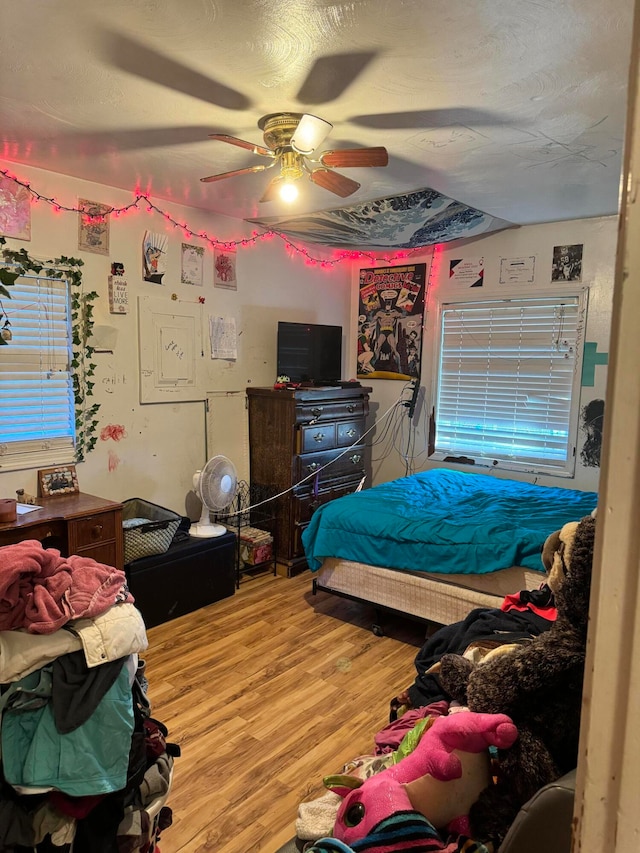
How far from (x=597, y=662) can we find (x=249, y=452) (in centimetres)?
377

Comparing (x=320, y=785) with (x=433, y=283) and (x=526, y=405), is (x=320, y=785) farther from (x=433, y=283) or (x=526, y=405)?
(x=433, y=283)

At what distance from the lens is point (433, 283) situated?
15.1 ft

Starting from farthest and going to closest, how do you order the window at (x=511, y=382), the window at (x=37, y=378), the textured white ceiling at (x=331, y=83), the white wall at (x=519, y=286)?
the window at (x=511, y=382) < the white wall at (x=519, y=286) < the window at (x=37, y=378) < the textured white ceiling at (x=331, y=83)

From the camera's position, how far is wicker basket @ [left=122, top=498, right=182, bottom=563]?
10.1ft

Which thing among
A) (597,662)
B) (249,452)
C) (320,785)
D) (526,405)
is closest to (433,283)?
(526,405)

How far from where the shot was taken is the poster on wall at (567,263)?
3.88 metres

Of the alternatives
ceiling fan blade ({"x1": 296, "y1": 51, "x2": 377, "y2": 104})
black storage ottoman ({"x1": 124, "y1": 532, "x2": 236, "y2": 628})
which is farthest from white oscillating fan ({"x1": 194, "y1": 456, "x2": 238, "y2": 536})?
ceiling fan blade ({"x1": 296, "y1": 51, "x2": 377, "y2": 104})

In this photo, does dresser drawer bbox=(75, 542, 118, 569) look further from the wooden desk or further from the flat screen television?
the flat screen television

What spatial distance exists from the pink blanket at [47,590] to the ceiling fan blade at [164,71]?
158 centimetres

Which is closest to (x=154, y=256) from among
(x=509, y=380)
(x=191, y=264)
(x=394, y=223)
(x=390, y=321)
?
(x=191, y=264)

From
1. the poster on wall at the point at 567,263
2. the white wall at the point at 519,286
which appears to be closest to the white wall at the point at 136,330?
the white wall at the point at 519,286

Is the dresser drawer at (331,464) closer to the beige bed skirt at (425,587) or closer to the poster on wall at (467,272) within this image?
the beige bed skirt at (425,587)

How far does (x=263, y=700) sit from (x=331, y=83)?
256 centimetres

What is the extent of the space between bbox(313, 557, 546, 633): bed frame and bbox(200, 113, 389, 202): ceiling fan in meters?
1.96
